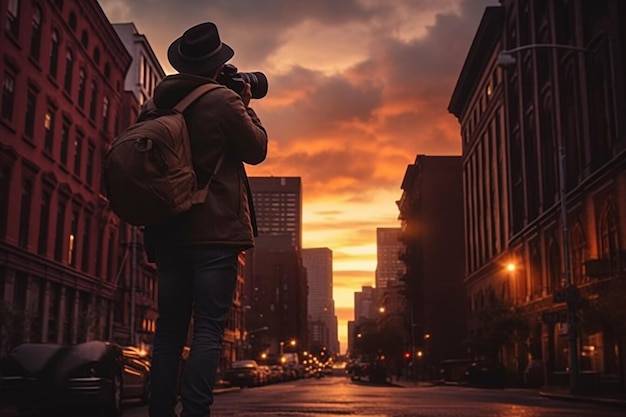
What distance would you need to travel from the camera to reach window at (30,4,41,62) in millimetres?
33875

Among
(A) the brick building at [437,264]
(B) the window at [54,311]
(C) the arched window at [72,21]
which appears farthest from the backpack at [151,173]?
(A) the brick building at [437,264]

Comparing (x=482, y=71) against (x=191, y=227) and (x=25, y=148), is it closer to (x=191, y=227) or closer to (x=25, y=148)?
(x=25, y=148)

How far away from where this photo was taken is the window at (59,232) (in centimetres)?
3725

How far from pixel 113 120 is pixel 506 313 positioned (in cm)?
2495

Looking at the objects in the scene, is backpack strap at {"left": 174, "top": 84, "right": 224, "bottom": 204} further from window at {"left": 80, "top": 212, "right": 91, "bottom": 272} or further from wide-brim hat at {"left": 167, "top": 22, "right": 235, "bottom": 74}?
window at {"left": 80, "top": 212, "right": 91, "bottom": 272}

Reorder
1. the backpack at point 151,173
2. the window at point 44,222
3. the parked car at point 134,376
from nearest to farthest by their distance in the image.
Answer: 1. the backpack at point 151,173
2. the parked car at point 134,376
3. the window at point 44,222

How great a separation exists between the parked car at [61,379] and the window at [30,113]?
21.7 m

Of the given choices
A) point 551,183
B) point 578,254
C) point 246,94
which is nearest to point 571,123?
point 551,183

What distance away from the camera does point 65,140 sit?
38312mm

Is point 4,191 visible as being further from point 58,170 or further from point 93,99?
point 93,99

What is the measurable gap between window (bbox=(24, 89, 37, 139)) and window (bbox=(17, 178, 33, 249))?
1.99 m

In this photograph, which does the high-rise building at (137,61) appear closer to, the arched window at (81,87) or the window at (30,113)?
the arched window at (81,87)

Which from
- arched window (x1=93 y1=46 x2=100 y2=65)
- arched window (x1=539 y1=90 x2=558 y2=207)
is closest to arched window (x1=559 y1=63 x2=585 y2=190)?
arched window (x1=539 y1=90 x2=558 y2=207)

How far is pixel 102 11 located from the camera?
43375 millimetres
